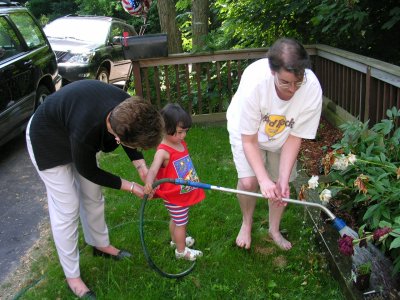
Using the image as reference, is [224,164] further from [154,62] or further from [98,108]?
[98,108]

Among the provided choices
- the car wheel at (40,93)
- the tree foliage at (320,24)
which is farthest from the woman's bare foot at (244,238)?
the car wheel at (40,93)

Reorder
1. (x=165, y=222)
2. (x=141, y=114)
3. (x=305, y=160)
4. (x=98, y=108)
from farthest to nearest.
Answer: (x=305, y=160), (x=165, y=222), (x=98, y=108), (x=141, y=114)

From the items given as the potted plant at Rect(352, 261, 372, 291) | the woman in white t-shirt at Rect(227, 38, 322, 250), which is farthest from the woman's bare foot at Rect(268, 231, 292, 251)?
the potted plant at Rect(352, 261, 372, 291)

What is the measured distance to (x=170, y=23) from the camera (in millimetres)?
8562

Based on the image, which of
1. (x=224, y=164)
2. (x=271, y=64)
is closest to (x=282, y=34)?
(x=224, y=164)

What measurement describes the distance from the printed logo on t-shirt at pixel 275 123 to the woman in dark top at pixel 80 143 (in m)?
0.83

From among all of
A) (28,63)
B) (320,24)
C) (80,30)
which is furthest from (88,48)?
(320,24)

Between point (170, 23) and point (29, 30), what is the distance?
2.95m

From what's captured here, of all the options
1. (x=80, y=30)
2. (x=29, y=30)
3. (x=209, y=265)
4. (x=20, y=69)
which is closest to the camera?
(x=209, y=265)

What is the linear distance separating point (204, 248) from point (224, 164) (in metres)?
1.73

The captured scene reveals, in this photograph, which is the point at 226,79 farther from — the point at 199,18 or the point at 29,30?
the point at 29,30

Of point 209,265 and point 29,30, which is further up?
point 29,30

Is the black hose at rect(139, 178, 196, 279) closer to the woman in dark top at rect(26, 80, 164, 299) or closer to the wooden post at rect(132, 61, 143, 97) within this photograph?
the woman in dark top at rect(26, 80, 164, 299)

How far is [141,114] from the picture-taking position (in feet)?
6.93
